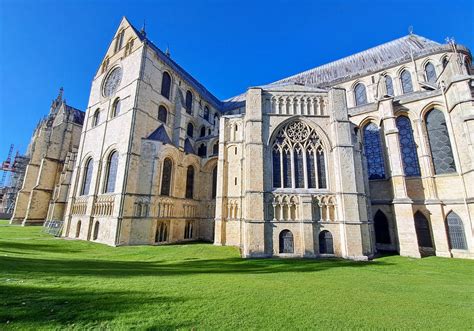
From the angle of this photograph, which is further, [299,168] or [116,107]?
[116,107]

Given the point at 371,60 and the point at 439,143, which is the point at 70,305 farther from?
the point at 371,60

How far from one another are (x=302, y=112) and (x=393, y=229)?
11586 millimetres

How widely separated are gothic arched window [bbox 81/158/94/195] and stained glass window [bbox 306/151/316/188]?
22003 mm

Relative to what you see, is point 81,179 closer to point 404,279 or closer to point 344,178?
point 344,178

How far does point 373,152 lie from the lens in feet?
61.0

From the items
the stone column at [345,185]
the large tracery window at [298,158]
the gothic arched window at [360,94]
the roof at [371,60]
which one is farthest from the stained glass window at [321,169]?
the roof at [371,60]

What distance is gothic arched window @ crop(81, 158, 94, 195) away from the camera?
888 inches

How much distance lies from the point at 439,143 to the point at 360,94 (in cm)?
1121

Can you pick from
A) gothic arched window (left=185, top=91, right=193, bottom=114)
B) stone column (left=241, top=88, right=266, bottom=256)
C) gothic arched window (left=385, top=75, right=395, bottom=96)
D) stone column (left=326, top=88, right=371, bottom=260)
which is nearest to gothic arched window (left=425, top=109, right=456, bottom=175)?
stone column (left=326, top=88, right=371, bottom=260)

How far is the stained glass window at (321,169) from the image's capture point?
15625 millimetres

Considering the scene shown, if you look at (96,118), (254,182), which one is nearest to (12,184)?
(96,118)

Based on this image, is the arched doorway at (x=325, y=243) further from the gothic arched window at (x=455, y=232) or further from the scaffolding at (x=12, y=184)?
the scaffolding at (x=12, y=184)

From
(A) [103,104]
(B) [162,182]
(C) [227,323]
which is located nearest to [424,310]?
(C) [227,323]

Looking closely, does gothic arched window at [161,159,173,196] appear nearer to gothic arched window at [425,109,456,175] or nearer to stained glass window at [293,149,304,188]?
stained glass window at [293,149,304,188]
